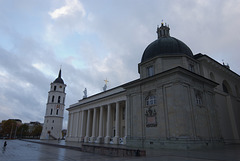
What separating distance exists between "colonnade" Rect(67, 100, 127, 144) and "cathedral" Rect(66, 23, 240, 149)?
2.90 meters

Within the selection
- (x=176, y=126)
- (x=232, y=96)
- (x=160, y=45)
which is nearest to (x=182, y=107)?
(x=176, y=126)

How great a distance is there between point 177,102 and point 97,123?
2546cm

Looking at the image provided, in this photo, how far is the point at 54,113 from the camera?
210 ft

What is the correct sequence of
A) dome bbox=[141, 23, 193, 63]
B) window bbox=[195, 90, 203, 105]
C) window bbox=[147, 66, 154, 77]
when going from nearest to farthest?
window bbox=[195, 90, 203, 105] → dome bbox=[141, 23, 193, 63] → window bbox=[147, 66, 154, 77]

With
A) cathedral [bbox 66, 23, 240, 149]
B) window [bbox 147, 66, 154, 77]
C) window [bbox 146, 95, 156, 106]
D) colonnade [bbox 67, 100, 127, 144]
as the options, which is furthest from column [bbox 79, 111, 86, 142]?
window [bbox 146, 95, 156, 106]

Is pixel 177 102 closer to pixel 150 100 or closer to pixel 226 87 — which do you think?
pixel 150 100

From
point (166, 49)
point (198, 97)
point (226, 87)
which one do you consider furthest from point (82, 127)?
point (226, 87)

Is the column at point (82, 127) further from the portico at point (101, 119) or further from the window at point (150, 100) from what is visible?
the window at point (150, 100)

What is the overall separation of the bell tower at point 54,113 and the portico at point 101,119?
20.0 meters

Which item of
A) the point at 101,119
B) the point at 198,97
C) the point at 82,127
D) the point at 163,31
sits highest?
the point at 163,31

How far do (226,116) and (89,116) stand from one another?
28.1 m

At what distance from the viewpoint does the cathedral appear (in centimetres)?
1811

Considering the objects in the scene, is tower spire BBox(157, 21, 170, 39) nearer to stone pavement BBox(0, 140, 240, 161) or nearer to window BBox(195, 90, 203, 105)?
window BBox(195, 90, 203, 105)

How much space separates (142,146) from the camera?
20.8 m
